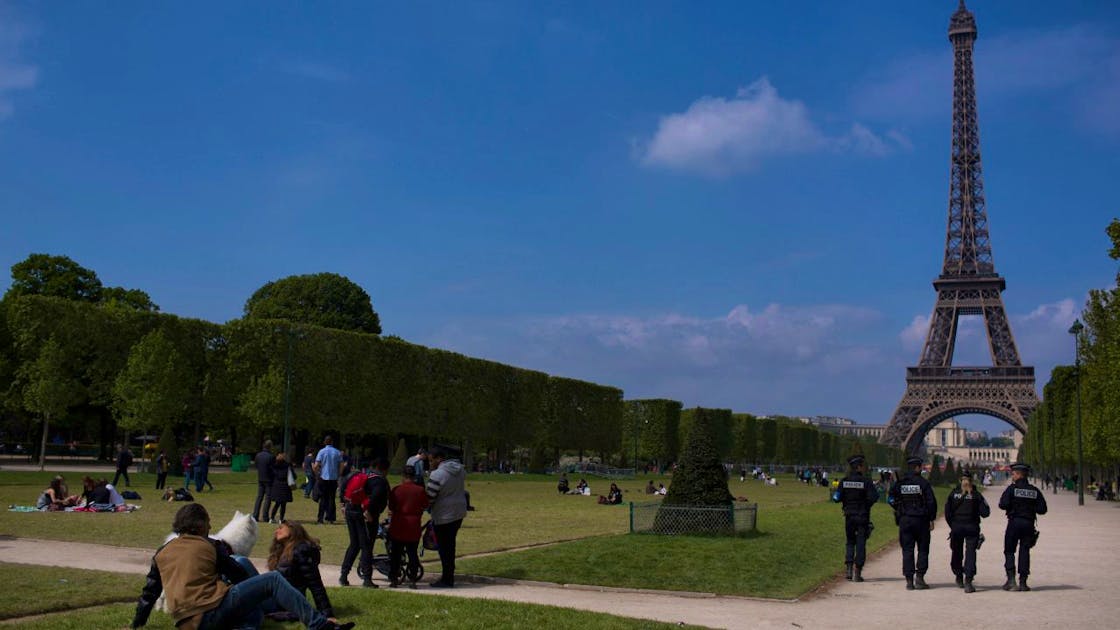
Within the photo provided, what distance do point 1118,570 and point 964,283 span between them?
113353 millimetres

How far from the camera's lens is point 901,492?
14844 mm

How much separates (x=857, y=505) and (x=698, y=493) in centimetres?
568

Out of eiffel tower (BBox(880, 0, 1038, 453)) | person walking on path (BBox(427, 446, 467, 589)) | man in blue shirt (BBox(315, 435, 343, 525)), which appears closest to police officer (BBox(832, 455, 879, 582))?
person walking on path (BBox(427, 446, 467, 589))

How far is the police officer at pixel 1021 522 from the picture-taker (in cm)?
1449

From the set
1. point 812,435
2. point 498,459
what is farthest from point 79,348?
point 812,435

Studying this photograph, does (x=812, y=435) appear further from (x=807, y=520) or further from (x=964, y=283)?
(x=807, y=520)

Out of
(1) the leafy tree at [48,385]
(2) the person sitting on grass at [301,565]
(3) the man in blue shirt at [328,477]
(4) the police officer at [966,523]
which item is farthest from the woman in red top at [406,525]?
(1) the leafy tree at [48,385]

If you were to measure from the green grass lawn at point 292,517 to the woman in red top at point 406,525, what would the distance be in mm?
2787

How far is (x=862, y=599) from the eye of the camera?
1364cm

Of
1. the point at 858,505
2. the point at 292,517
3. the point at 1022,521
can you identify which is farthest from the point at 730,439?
the point at 1022,521

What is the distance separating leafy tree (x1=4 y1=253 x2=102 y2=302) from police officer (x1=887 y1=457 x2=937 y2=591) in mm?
65504

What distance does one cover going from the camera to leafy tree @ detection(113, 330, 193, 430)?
51.3 meters

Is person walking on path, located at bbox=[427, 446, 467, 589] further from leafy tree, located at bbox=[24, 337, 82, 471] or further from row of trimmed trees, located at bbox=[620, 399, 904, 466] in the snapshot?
row of trimmed trees, located at bbox=[620, 399, 904, 466]

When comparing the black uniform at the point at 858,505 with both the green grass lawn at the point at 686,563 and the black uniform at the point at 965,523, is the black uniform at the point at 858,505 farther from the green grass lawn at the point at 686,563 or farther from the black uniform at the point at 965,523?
the black uniform at the point at 965,523
